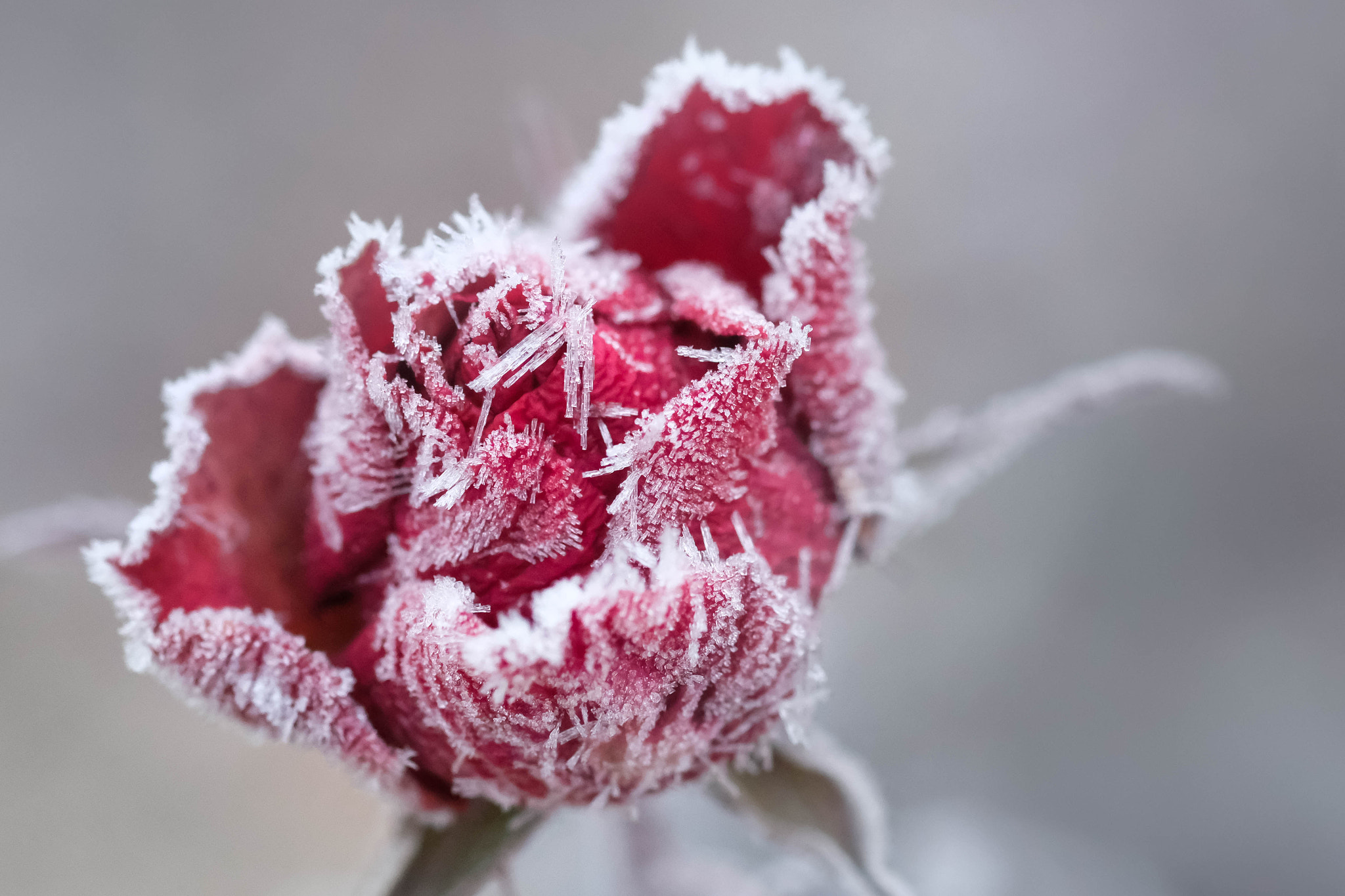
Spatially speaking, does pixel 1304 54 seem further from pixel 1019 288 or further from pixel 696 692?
pixel 696 692

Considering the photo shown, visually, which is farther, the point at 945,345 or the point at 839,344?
the point at 945,345

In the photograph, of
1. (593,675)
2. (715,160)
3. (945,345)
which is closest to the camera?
(593,675)

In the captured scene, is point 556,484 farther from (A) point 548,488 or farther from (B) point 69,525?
(B) point 69,525

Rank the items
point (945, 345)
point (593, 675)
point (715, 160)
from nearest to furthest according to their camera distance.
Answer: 1. point (593, 675)
2. point (715, 160)
3. point (945, 345)

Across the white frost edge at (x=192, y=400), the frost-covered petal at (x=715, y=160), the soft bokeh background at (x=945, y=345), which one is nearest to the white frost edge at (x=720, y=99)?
the frost-covered petal at (x=715, y=160)

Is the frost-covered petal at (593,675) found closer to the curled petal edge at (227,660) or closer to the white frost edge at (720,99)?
the curled petal edge at (227,660)

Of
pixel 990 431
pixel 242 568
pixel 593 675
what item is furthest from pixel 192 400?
pixel 990 431

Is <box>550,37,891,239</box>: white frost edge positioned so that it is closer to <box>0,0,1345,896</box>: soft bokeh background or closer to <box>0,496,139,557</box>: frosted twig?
<box>0,496,139,557</box>: frosted twig
